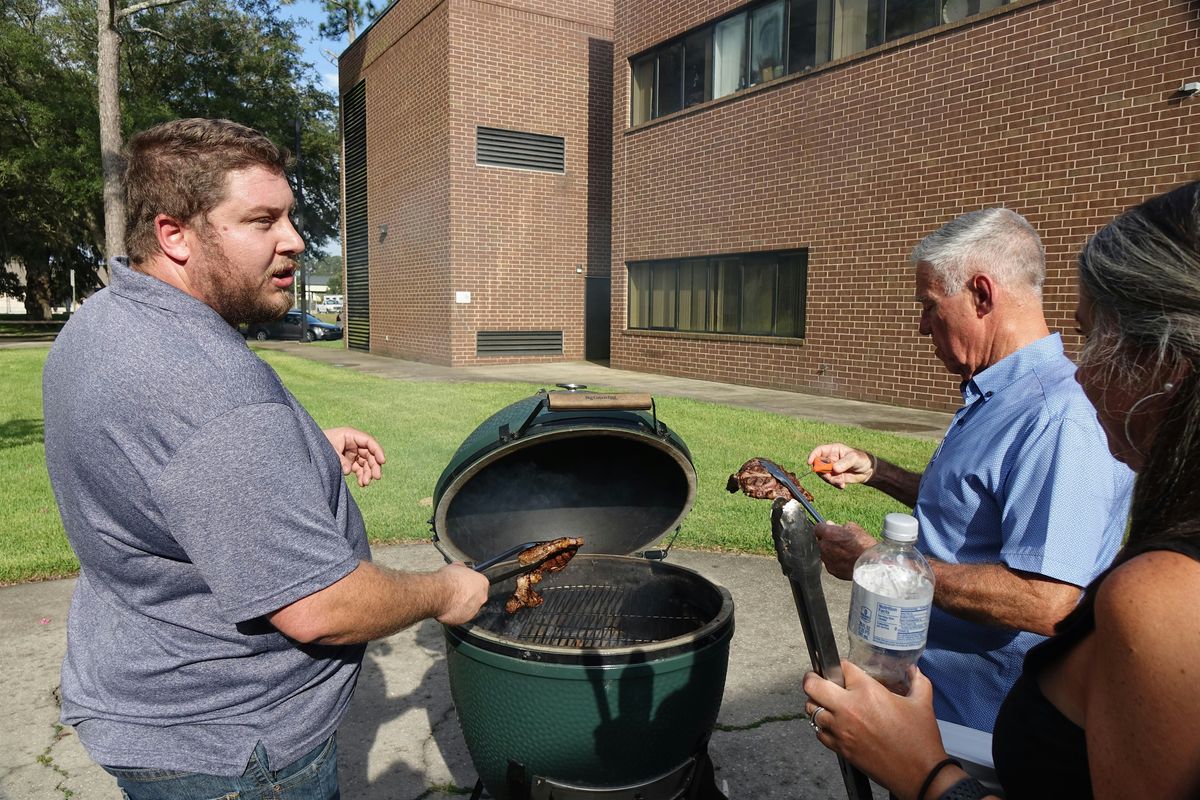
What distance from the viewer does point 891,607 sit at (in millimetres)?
1399

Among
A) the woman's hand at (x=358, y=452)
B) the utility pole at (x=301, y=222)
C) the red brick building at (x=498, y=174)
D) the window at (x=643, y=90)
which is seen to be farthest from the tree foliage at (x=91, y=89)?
the woman's hand at (x=358, y=452)

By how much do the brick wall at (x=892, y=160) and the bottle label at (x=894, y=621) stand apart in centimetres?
881

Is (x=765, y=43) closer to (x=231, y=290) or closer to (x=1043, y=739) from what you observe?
(x=231, y=290)


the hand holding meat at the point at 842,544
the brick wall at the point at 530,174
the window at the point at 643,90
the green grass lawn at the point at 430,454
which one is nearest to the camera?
the hand holding meat at the point at 842,544

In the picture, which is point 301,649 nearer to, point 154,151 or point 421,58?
point 154,151

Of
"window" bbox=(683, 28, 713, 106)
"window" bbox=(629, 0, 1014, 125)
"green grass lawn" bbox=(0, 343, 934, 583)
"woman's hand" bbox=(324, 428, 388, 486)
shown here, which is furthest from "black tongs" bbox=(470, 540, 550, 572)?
"window" bbox=(683, 28, 713, 106)

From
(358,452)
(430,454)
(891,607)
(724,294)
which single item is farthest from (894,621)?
(724,294)

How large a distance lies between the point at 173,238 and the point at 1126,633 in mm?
1739

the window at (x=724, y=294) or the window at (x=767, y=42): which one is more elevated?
the window at (x=767, y=42)

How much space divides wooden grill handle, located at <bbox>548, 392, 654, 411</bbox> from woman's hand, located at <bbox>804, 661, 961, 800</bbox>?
1.11 m

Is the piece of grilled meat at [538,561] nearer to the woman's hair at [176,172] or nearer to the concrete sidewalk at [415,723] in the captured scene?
the concrete sidewalk at [415,723]

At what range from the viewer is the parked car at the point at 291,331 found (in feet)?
102

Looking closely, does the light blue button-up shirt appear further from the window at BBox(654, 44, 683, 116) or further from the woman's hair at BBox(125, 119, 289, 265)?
the window at BBox(654, 44, 683, 116)

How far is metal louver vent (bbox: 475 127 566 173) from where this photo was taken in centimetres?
1767
